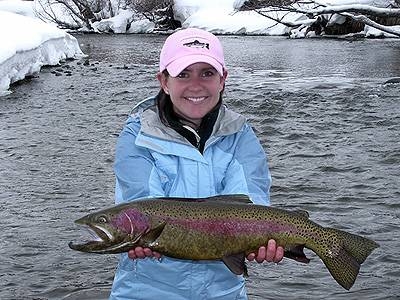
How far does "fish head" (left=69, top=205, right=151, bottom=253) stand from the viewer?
2.68m

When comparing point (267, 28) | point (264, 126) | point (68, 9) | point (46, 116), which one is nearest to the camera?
point (264, 126)

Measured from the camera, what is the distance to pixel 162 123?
9.93 feet

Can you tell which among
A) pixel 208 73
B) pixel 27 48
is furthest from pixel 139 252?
pixel 27 48

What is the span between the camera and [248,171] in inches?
119

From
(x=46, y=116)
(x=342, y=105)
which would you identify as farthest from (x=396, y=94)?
(x=46, y=116)

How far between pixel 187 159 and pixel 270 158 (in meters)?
6.41

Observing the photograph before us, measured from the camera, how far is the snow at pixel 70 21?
18281 millimetres

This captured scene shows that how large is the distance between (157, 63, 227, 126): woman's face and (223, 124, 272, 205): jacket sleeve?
8.0 inches

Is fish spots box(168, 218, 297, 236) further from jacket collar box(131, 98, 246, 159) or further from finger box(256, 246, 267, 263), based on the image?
jacket collar box(131, 98, 246, 159)

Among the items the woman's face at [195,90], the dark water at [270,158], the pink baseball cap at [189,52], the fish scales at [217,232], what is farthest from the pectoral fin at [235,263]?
the dark water at [270,158]

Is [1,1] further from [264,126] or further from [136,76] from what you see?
[264,126]

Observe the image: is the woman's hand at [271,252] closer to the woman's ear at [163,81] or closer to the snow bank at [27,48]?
the woman's ear at [163,81]

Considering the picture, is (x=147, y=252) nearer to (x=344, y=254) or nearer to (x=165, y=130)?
(x=165, y=130)

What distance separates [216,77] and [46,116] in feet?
33.0
